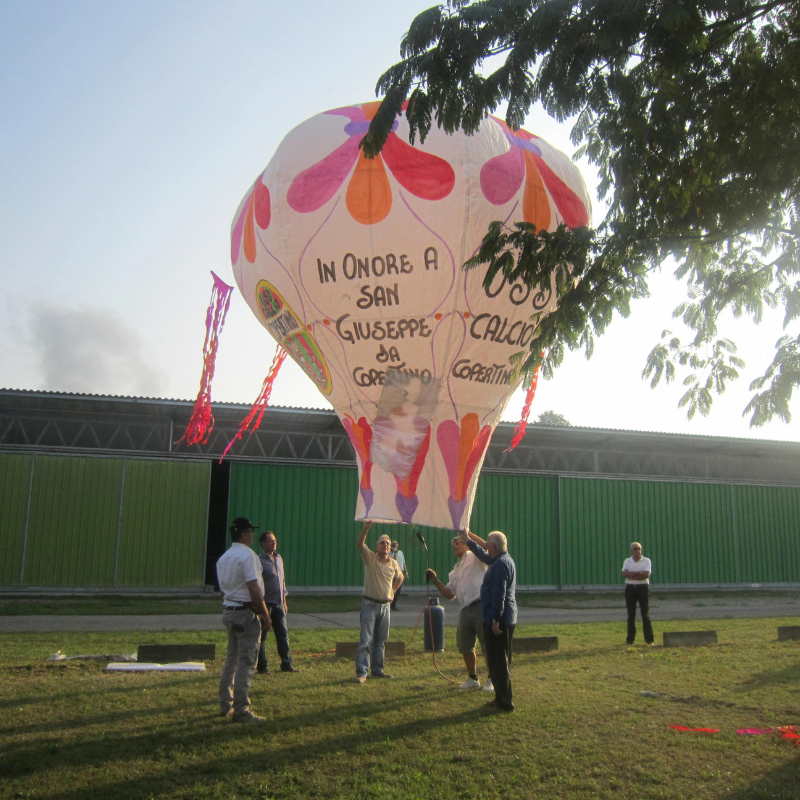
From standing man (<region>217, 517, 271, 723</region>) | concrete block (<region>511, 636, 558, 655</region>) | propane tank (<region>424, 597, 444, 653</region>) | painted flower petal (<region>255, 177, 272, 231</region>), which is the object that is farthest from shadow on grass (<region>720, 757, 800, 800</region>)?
painted flower petal (<region>255, 177, 272, 231</region>)

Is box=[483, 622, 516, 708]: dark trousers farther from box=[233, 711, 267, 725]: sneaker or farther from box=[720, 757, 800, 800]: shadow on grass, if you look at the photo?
box=[720, 757, 800, 800]: shadow on grass

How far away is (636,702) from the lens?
7180 millimetres

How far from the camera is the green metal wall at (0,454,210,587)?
840 inches

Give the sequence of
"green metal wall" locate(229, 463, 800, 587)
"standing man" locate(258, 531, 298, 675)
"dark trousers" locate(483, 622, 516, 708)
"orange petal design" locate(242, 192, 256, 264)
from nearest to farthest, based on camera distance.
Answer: "dark trousers" locate(483, 622, 516, 708) → "standing man" locate(258, 531, 298, 675) → "orange petal design" locate(242, 192, 256, 264) → "green metal wall" locate(229, 463, 800, 587)

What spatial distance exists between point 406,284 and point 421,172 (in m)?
1.21

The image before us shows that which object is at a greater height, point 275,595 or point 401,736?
point 275,595

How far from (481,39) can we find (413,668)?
684 centimetres

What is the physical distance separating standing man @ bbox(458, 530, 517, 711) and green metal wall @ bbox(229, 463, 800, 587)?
1577 centimetres

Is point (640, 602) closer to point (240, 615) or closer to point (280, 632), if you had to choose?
point (280, 632)

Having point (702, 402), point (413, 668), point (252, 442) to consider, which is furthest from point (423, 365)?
point (252, 442)

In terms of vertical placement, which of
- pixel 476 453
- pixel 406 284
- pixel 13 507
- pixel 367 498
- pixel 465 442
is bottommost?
pixel 367 498

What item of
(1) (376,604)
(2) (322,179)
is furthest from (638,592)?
(2) (322,179)

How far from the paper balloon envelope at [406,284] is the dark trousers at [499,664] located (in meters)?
1.98

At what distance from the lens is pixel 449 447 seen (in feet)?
28.9
